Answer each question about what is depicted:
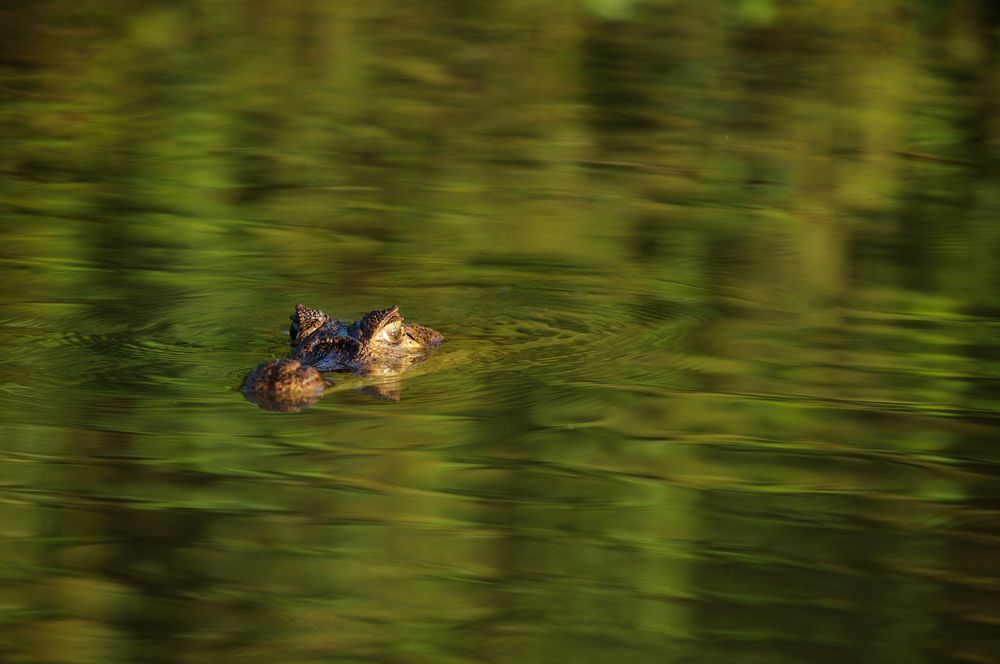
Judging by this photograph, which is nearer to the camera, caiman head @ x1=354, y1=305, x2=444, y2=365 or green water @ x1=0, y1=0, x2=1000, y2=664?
green water @ x1=0, y1=0, x2=1000, y2=664

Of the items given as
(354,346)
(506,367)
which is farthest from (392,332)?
(506,367)

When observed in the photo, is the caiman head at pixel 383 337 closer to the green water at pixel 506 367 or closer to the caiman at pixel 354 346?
the caiman at pixel 354 346

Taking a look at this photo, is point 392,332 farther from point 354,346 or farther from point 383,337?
point 354,346

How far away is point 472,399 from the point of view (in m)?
6.25

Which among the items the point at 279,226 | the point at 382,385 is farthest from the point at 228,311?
the point at 279,226

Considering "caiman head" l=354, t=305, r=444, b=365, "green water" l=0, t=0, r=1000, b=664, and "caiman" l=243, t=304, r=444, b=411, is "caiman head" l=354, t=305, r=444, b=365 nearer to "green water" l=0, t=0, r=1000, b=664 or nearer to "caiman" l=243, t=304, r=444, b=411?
"caiman" l=243, t=304, r=444, b=411

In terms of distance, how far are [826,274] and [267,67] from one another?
7.28 metres

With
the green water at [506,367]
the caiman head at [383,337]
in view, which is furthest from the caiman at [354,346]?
the green water at [506,367]

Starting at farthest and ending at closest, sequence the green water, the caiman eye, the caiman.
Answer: the caiman eye → the caiman → the green water

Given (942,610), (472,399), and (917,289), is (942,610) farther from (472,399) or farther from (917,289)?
(917,289)

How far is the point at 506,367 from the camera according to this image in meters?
6.67

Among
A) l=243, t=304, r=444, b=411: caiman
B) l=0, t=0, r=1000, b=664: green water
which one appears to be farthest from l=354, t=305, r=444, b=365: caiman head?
l=0, t=0, r=1000, b=664: green water

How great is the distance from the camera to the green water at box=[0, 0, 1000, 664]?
4.47 meters

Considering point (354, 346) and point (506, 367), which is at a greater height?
point (354, 346)
